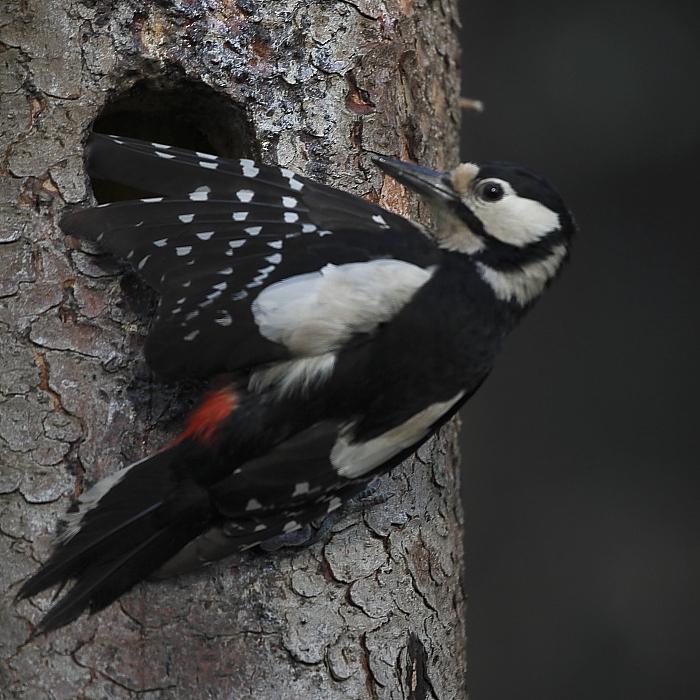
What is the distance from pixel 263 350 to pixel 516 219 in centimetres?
53

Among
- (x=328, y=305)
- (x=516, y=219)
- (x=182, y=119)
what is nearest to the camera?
(x=328, y=305)

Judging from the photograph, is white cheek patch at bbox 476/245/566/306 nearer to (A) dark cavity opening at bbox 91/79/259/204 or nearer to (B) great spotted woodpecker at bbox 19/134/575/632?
(B) great spotted woodpecker at bbox 19/134/575/632

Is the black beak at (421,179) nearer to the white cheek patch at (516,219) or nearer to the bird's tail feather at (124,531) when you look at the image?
the white cheek patch at (516,219)

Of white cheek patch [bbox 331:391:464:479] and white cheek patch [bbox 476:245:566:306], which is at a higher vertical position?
white cheek patch [bbox 476:245:566:306]

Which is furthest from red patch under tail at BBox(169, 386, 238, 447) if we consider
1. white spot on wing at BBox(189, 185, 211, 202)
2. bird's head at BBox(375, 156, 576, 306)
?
bird's head at BBox(375, 156, 576, 306)

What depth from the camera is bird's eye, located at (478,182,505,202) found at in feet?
5.79

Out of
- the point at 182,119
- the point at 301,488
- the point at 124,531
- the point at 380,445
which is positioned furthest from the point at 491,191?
the point at 124,531

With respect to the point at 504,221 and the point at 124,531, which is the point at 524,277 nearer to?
the point at 504,221

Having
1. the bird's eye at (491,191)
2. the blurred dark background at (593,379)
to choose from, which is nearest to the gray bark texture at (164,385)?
the bird's eye at (491,191)

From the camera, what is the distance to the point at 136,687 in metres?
1.70

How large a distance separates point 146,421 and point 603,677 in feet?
8.81

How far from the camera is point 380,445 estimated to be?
170 cm

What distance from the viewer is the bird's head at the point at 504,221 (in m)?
1.75

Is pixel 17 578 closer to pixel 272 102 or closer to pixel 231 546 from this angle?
pixel 231 546
